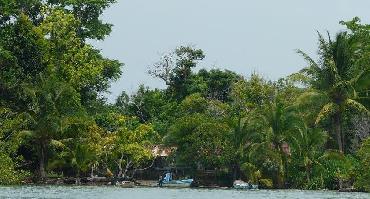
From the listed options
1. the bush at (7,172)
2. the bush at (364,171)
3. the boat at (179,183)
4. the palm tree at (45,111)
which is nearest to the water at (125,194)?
the bush at (364,171)

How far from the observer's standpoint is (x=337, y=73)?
Result: 3509 cm

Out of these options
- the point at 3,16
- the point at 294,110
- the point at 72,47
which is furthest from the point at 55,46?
the point at 294,110

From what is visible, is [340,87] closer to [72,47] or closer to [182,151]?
[182,151]

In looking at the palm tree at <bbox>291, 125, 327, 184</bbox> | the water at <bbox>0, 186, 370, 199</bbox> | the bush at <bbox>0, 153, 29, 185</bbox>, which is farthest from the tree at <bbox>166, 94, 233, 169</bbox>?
the water at <bbox>0, 186, 370, 199</bbox>

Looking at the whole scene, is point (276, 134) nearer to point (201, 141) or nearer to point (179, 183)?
point (201, 141)

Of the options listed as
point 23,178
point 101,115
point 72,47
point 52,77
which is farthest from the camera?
A: point 101,115

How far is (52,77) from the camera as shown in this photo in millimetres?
36656

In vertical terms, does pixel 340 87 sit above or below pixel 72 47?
below

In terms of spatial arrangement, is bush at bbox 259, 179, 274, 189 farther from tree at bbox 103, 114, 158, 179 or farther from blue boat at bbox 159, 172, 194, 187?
tree at bbox 103, 114, 158, 179

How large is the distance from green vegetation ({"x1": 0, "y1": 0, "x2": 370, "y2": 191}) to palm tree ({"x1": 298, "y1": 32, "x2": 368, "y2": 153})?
5cm

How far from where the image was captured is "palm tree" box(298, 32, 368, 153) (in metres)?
35.2

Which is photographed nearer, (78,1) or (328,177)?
(328,177)

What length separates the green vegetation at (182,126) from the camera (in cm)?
3466

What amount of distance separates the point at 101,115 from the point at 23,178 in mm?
10075
